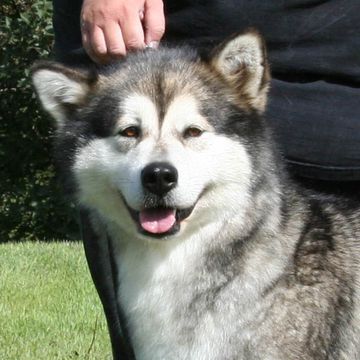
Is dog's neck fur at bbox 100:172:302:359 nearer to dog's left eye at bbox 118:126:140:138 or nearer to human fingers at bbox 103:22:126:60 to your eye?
dog's left eye at bbox 118:126:140:138

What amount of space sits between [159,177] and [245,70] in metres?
0.53

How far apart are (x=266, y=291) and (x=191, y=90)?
2.32ft

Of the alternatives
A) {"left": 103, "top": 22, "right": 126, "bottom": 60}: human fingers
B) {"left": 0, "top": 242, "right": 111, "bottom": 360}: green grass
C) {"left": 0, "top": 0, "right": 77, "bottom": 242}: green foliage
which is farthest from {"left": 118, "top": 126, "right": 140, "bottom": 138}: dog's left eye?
{"left": 0, "top": 0, "right": 77, "bottom": 242}: green foliage

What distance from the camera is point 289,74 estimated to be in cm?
376

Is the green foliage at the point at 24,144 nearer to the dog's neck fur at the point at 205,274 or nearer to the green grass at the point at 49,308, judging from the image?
the green grass at the point at 49,308

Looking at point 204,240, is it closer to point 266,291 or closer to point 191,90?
point 266,291

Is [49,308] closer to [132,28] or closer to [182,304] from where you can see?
[182,304]

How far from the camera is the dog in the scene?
3.32 m

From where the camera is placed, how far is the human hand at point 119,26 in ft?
11.2

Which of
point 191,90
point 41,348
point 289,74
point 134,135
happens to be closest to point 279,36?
point 289,74

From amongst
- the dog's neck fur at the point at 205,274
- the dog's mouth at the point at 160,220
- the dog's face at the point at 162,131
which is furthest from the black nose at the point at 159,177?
the dog's neck fur at the point at 205,274

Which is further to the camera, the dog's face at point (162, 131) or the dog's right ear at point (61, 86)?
the dog's right ear at point (61, 86)

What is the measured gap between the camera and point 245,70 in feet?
11.4

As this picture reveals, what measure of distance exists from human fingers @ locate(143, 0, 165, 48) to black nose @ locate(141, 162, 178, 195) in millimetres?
526
